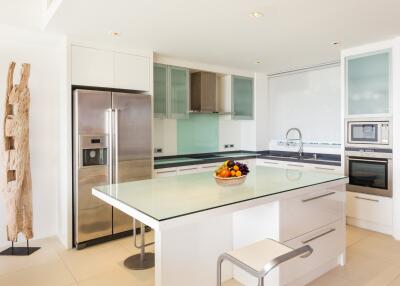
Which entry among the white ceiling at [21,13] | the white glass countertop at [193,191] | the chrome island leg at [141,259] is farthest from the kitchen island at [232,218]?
the white ceiling at [21,13]

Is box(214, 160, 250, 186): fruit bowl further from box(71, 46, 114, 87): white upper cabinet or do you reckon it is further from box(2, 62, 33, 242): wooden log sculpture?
box(2, 62, 33, 242): wooden log sculpture

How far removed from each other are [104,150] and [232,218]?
1808 millimetres

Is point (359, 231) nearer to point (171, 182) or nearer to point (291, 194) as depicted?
point (291, 194)

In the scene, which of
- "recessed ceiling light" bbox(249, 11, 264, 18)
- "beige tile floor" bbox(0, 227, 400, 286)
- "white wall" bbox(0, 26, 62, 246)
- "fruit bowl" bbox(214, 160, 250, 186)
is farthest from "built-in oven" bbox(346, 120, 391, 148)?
"white wall" bbox(0, 26, 62, 246)

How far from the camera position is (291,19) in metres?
2.85

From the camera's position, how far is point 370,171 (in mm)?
3773

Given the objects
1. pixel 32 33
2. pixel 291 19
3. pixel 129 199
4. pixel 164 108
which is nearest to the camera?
pixel 129 199

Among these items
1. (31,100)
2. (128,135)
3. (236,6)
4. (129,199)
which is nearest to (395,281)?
(129,199)

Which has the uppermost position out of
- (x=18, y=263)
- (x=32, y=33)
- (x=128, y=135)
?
(x=32, y=33)

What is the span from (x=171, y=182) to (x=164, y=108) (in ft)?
6.65

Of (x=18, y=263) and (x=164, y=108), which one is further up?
(x=164, y=108)

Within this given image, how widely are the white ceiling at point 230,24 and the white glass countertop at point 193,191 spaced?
5.07ft

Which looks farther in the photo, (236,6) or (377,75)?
(377,75)

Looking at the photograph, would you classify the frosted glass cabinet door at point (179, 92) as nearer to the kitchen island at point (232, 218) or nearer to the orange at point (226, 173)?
the kitchen island at point (232, 218)
